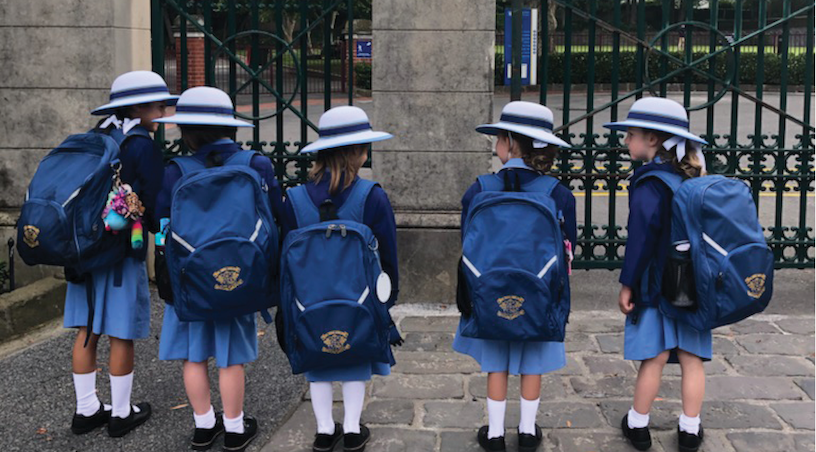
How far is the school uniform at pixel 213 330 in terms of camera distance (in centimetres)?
435

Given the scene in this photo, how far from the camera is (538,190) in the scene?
4242 mm

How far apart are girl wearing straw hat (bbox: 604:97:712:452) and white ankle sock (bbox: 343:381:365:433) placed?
1295mm

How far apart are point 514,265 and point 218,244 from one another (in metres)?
1.28

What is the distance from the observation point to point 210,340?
447 centimetres

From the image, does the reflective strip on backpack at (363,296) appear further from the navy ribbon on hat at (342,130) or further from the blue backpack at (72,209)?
the blue backpack at (72,209)

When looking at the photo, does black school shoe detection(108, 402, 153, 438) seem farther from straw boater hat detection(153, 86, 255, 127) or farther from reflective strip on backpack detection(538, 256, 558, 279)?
reflective strip on backpack detection(538, 256, 558, 279)

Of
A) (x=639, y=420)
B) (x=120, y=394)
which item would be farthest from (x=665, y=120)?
(x=120, y=394)

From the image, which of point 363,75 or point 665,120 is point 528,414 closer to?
point 665,120

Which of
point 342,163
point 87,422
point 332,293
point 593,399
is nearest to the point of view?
point 332,293

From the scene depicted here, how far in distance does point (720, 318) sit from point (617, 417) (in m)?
1.03

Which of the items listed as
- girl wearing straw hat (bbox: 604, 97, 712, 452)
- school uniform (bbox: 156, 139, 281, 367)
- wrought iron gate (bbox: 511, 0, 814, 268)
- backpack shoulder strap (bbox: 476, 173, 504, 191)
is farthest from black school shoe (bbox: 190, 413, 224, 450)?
wrought iron gate (bbox: 511, 0, 814, 268)

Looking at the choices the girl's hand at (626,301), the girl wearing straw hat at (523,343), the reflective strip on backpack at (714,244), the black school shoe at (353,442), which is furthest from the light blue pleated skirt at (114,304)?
the reflective strip on backpack at (714,244)

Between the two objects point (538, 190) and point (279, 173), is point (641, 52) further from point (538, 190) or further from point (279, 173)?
point (538, 190)

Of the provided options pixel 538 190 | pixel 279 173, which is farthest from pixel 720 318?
pixel 279 173
